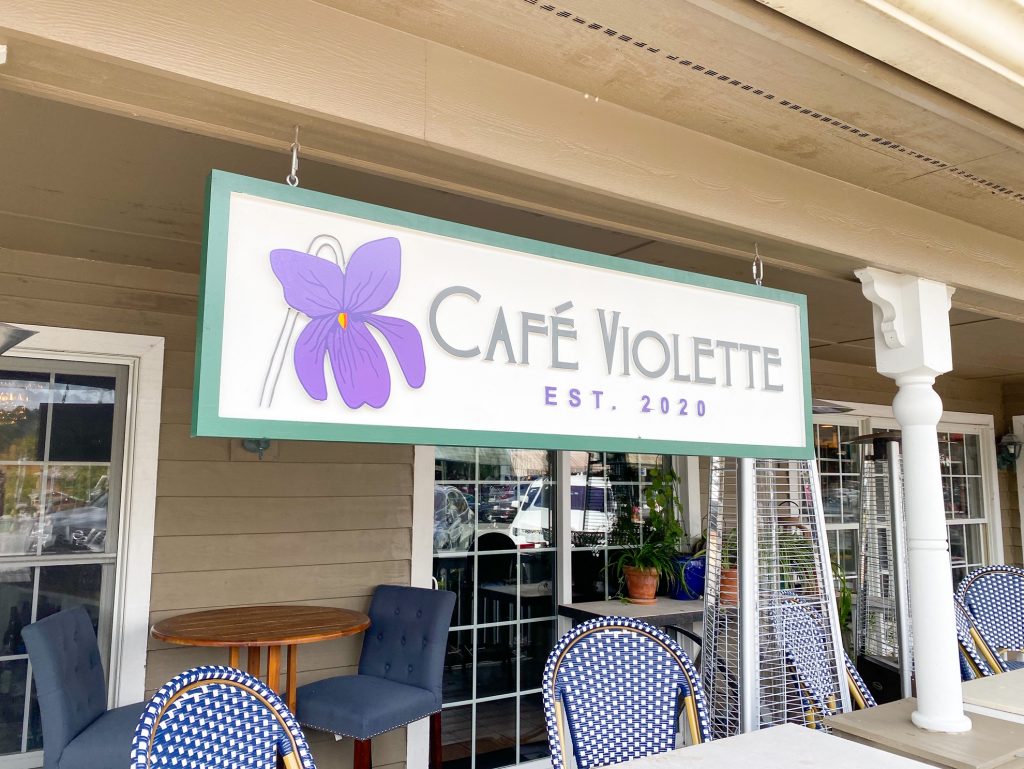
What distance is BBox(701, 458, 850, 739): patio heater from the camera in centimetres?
251

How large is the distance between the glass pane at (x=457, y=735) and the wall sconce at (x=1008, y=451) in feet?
17.5

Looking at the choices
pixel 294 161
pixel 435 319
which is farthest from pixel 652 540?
pixel 294 161

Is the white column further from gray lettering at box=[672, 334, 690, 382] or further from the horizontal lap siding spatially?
the horizontal lap siding

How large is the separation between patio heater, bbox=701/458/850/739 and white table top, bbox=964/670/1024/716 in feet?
1.39

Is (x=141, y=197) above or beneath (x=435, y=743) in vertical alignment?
above

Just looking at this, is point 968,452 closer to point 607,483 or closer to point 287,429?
point 607,483

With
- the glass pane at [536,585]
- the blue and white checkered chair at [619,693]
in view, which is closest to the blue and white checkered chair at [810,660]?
the blue and white checkered chair at [619,693]

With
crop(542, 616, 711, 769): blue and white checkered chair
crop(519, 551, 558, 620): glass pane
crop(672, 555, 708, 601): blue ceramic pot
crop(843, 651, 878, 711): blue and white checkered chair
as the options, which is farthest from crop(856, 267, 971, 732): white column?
crop(519, 551, 558, 620): glass pane

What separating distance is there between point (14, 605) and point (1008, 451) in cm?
723

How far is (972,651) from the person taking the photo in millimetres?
3402

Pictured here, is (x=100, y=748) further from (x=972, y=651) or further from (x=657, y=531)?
(x=972, y=651)

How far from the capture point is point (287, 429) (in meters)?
1.26

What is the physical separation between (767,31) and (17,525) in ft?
10.1

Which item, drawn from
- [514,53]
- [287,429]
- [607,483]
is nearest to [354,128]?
[514,53]
